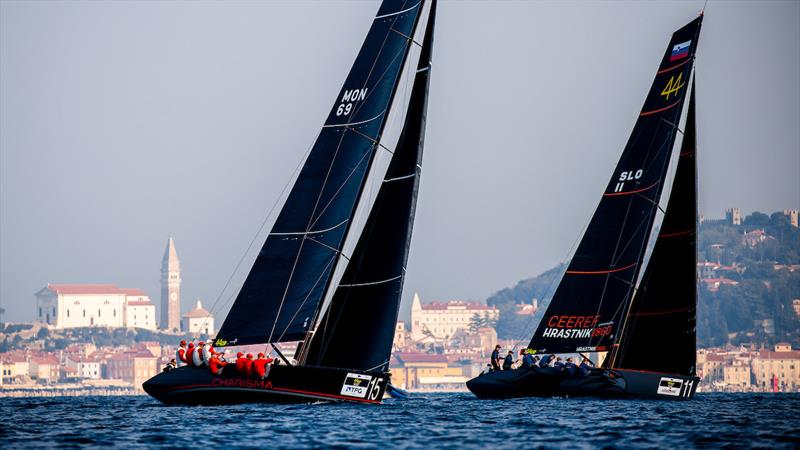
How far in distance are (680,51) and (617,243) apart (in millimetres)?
4597

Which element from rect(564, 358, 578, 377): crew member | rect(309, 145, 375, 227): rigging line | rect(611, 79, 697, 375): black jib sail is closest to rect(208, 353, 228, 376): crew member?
rect(309, 145, 375, 227): rigging line

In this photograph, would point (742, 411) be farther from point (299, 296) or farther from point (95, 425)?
point (95, 425)

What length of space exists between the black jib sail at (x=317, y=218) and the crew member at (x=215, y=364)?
294mm

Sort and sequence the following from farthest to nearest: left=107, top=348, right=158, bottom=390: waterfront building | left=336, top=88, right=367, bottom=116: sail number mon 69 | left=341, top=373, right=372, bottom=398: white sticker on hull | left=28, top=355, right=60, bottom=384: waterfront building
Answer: left=107, top=348, right=158, bottom=390: waterfront building, left=28, top=355, right=60, bottom=384: waterfront building, left=336, top=88, right=367, bottom=116: sail number mon 69, left=341, top=373, right=372, bottom=398: white sticker on hull

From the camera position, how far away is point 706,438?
72.1ft

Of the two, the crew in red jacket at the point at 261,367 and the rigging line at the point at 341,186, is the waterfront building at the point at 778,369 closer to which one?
the rigging line at the point at 341,186

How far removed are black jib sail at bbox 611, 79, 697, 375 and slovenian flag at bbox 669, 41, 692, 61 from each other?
2.36 meters

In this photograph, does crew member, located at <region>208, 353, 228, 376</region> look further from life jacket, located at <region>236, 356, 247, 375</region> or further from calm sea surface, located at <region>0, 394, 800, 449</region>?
calm sea surface, located at <region>0, 394, 800, 449</region>

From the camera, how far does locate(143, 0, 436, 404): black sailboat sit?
27234 millimetres

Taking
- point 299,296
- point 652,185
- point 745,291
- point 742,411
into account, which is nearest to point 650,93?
point 652,185

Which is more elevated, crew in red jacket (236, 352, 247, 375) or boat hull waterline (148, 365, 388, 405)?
crew in red jacket (236, 352, 247, 375)

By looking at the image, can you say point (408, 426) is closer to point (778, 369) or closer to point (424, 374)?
point (778, 369)

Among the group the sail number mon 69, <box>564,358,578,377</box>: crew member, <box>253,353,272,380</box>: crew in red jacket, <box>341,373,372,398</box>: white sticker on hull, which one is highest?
the sail number mon 69

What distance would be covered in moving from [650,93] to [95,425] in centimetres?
1546
